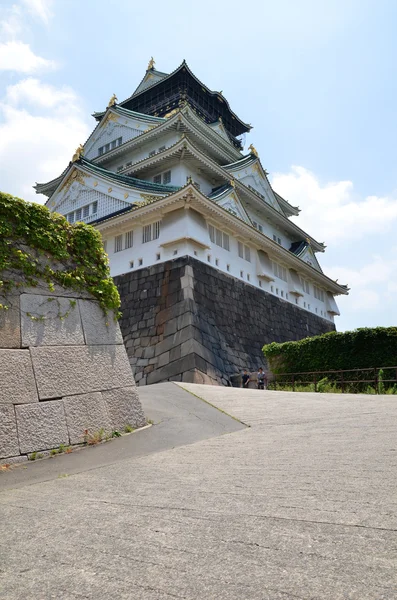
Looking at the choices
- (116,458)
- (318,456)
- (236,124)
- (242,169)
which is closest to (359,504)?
(318,456)

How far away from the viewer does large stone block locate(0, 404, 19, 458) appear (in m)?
5.12

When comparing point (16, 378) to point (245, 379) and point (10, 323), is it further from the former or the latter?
point (245, 379)

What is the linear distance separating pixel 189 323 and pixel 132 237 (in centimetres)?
581

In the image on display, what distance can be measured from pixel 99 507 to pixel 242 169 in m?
25.3

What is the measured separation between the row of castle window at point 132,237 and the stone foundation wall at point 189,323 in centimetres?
141

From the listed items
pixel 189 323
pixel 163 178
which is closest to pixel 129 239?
pixel 163 178

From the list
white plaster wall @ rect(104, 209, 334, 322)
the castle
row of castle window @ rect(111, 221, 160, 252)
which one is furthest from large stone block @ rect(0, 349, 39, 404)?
row of castle window @ rect(111, 221, 160, 252)

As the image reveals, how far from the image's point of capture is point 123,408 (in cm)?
666

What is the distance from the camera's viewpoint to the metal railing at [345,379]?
513 inches

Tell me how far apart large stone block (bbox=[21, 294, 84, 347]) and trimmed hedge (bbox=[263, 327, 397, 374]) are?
35.8 feet

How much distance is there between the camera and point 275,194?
3086cm

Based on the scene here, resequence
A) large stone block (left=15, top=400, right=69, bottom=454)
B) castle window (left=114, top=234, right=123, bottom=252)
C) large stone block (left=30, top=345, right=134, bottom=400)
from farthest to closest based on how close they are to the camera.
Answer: castle window (left=114, top=234, right=123, bottom=252) → large stone block (left=30, top=345, right=134, bottom=400) → large stone block (left=15, top=400, right=69, bottom=454)

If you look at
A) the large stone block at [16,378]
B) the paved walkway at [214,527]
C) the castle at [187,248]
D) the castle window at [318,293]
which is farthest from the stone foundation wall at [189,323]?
the paved walkway at [214,527]

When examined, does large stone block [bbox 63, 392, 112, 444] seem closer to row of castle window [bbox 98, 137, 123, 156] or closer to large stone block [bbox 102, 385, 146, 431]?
large stone block [bbox 102, 385, 146, 431]
